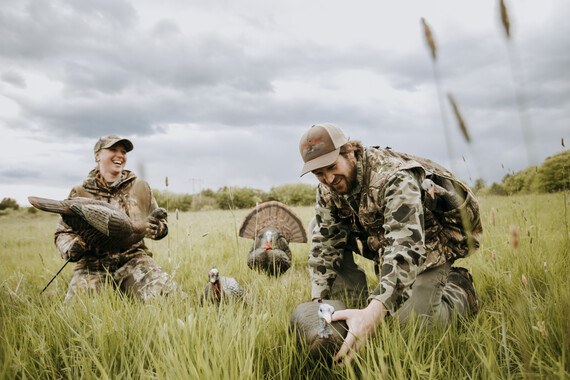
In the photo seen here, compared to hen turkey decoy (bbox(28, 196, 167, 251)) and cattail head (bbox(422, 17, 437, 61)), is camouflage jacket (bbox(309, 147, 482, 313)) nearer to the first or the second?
cattail head (bbox(422, 17, 437, 61))

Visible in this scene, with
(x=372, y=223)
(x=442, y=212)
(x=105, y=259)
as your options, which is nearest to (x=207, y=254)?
(x=105, y=259)

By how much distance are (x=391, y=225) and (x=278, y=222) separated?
3.89 meters

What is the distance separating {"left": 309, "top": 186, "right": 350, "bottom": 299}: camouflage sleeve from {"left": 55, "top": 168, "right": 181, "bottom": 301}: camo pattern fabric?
1.92m

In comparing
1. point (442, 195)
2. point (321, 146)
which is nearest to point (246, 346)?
point (321, 146)

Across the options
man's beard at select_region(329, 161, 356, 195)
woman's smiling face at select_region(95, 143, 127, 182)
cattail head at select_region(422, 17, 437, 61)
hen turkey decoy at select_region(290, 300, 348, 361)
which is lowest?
hen turkey decoy at select_region(290, 300, 348, 361)

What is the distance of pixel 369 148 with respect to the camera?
3.04 meters

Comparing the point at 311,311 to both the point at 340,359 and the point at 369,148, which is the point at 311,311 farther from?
the point at 369,148

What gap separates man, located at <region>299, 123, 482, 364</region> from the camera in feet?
7.64

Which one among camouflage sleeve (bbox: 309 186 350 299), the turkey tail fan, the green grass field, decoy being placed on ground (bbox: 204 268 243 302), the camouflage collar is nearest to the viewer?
the green grass field

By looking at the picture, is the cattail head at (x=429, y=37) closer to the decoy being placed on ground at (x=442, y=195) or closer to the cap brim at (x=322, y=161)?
the cap brim at (x=322, y=161)

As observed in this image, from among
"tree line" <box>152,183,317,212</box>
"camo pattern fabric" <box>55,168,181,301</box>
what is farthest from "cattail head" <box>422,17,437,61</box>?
"tree line" <box>152,183,317,212</box>

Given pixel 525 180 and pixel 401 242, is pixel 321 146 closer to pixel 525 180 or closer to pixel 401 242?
pixel 401 242

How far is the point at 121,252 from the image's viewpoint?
4.52 metres

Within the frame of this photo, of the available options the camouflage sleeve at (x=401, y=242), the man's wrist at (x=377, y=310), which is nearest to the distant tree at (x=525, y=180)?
the camouflage sleeve at (x=401, y=242)
